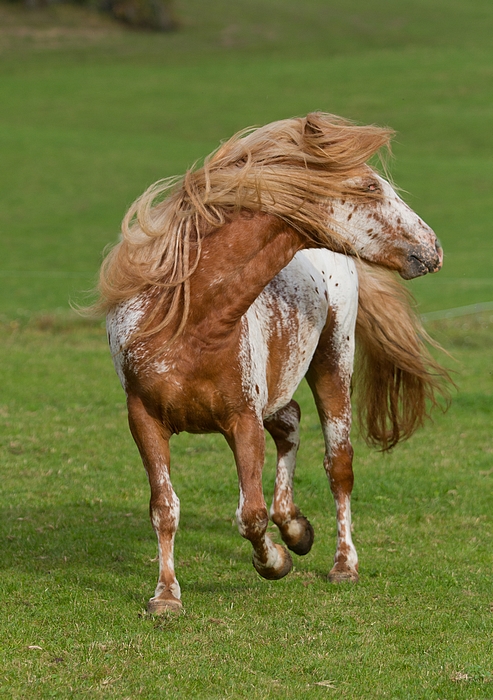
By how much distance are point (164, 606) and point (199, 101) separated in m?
47.4

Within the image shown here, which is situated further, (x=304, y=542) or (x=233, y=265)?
(x=304, y=542)

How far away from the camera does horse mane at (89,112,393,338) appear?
508cm

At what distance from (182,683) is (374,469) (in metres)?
5.01

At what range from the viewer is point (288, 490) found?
6699 mm

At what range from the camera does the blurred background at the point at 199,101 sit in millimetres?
30625

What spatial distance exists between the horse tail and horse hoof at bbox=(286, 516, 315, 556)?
136 centimetres

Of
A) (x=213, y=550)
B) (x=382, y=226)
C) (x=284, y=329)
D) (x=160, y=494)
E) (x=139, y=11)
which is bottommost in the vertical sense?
(x=139, y=11)

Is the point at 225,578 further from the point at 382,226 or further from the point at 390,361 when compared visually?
the point at 382,226

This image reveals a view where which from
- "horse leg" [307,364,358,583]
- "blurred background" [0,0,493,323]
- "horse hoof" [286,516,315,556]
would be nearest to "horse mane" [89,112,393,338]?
"horse leg" [307,364,358,583]

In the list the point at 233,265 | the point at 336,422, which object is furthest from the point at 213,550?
the point at 233,265

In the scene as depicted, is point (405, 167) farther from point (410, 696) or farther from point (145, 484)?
point (410, 696)

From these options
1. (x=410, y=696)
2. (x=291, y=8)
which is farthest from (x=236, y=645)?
(x=291, y=8)

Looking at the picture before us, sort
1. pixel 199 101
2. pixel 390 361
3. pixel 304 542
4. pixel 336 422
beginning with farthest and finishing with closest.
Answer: pixel 199 101, pixel 390 361, pixel 336 422, pixel 304 542

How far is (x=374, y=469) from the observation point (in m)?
9.20
